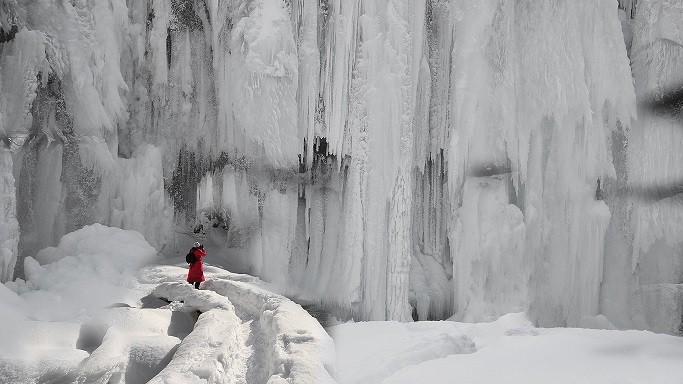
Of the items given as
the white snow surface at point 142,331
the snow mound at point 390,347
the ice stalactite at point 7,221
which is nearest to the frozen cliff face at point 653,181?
the snow mound at point 390,347

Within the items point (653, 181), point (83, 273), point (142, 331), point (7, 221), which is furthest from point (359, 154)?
point (653, 181)

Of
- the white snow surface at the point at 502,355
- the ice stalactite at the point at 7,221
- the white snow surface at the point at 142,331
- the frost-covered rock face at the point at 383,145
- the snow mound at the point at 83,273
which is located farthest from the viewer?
the frost-covered rock face at the point at 383,145

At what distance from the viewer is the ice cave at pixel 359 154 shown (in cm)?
808

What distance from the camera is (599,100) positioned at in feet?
31.1

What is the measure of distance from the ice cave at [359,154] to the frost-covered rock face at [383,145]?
0.11 feet

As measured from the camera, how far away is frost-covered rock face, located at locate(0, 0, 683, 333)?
335 inches

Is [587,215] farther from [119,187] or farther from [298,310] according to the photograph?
[119,187]

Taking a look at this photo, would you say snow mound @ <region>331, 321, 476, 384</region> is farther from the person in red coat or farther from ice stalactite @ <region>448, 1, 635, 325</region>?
ice stalactite @ <region>448, 1, 635, 325</region>

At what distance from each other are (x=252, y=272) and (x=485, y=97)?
480cm

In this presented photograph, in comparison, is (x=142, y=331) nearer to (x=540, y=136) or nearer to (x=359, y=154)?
(x=359, y=154)

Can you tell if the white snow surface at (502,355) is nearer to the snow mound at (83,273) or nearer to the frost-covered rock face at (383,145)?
the snow mound at (83,273)

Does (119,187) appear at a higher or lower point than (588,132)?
lower

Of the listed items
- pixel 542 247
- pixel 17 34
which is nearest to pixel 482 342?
pixel 542 247

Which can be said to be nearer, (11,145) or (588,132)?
(11,145)
